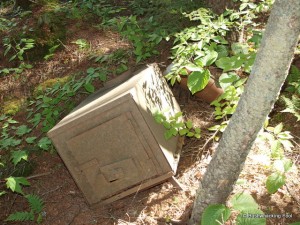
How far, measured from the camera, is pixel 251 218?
76.4 inches

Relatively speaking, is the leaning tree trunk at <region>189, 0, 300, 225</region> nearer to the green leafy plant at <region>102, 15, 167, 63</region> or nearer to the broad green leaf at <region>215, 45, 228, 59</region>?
the broad green leaf at <region>215, 45, 228, 59</region>

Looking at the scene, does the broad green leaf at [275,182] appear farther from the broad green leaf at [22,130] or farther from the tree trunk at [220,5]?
the broad green leaf at [22,130]

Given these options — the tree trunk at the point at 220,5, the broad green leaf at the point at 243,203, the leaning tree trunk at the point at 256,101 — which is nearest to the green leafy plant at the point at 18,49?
the tree trunk at the point at 220,5

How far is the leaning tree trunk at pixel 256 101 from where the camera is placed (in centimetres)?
156

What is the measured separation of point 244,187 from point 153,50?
2304 millimetres

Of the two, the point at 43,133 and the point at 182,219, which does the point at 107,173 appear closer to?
the point at 182,219

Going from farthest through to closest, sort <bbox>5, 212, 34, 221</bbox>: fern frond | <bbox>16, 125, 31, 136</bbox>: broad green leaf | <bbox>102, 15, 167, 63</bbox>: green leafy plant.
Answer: <bbox>102, 15, 167, 63</bbox>: green leafy plant, <bbox>16, 125, 31, 136</bbox>: broad green leaf, <bbox>5, 212, 34, 221</bbox>: fern frond

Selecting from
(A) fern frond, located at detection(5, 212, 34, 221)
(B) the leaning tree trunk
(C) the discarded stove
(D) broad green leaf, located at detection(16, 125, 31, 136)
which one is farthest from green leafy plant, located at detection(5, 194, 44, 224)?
(B) the leaning tree trunk

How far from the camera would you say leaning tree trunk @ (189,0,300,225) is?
156cm

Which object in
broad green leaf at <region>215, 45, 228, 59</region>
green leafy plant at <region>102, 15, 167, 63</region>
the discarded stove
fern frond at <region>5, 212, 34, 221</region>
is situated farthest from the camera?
green leafy plant at <region>102, 15, 167, 63</region>

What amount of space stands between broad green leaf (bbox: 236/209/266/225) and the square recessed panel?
3.13 feet

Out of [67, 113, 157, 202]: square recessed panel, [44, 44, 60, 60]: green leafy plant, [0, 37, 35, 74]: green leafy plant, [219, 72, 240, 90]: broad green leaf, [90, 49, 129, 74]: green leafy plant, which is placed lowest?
[67, 113, 157, 202]: square recessed panel

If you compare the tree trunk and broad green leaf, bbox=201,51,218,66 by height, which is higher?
broad green leaf, bbox=201,51,218,66

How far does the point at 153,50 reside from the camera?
421 cm
